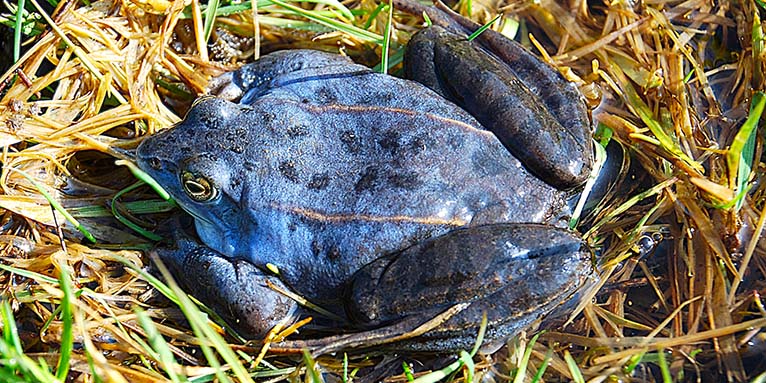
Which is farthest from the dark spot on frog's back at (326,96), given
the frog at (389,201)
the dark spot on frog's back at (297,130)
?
the dark spot on frog's back at (297,130)

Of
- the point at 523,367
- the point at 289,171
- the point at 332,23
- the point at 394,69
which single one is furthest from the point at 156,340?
the point at 394,69

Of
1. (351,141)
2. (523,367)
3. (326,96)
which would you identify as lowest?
(523,367)

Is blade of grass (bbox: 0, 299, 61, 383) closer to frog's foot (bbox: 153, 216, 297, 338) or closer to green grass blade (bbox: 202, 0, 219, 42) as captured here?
frog's foot (bbox: 153, 216, 297, 338)

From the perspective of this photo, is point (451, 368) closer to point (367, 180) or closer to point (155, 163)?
point (367, 180)

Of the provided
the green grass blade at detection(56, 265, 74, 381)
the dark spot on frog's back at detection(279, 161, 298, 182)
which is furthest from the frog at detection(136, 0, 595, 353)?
the green grass blade at detection(56, 265, 74, 381)

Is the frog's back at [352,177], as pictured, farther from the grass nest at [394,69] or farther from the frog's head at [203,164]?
the grass nest at [394,69]

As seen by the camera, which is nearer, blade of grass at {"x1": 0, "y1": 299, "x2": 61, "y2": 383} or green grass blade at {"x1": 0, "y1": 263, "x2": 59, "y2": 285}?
blade of grass at {"x1": 0, "y1": 299, "x2": 61, "y2": 383}

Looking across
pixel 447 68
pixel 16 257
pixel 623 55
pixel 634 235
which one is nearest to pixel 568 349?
pixel 634 235

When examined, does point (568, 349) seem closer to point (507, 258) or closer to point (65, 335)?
point (507, 258)
